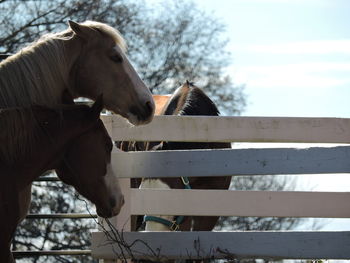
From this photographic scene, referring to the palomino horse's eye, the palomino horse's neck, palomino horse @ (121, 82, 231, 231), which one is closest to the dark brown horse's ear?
the palomino horse's neck

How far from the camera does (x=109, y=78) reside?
261 inches

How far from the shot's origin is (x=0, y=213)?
580 cm

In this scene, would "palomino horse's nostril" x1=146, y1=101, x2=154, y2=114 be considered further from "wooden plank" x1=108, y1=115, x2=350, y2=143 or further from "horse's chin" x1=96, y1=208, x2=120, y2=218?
"horse's chin" x1=96, y1=208, x2=120, y2=218

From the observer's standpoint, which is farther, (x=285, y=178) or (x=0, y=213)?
(x=285, y=178)

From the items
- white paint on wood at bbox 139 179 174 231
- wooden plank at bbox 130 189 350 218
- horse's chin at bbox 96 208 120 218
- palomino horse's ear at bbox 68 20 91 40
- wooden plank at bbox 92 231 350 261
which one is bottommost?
wooden plank at bbox 92 231 350 261

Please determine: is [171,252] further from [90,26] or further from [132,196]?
[90,26]

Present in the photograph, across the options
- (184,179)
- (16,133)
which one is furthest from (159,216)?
(16,133)

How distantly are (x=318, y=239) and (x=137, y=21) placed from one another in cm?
1355

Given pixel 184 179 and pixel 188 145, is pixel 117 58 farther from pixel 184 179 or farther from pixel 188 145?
pixel 188 145

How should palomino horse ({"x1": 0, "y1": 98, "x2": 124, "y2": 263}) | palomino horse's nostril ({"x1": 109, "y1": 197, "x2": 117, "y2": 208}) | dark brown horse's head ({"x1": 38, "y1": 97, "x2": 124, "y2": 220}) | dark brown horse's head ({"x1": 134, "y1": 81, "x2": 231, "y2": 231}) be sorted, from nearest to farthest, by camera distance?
palomino horse ({"x1": 0, "y1": 98, "x2": 124, "y2": 263})
dark brown horse's head ({"x1": 38, "y1": 97, "x2": 124, "y2": 220})
palomino horse's nostril ({"x1": 109, "y1": 197, "x2": 117, "y2": 208})
dark brown horse's head ({"x1": 134, "y1": 81, "x2": 231, "y2": 231})

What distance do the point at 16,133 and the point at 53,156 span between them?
0.29 meters

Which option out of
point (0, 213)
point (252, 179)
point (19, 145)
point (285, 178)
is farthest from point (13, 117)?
point (285, 178)

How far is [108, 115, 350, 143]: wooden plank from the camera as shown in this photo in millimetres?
6926

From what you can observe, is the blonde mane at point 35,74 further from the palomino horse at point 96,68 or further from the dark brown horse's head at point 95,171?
the dark brown horse's head at point 95,171
